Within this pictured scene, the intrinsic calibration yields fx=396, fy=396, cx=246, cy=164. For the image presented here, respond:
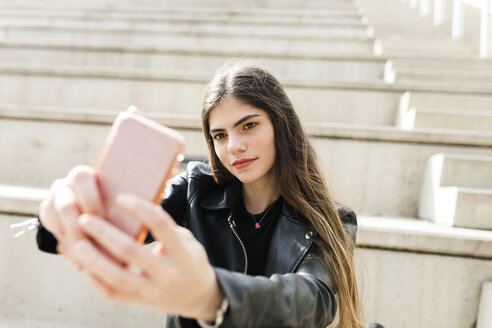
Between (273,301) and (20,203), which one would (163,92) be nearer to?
(20,203)

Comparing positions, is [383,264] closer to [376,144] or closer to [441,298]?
[441,298]

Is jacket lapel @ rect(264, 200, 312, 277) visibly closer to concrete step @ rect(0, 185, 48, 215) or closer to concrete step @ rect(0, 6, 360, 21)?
concrete step @ rect(0, 185, 48, 215)

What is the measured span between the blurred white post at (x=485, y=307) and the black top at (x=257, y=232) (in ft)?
1.98

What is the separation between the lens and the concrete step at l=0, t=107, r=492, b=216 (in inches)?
57.9

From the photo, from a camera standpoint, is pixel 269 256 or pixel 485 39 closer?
pixel 269 256

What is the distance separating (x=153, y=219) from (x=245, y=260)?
0.58 m

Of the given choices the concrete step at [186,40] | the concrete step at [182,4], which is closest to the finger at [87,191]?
the concrete step at [186,40]

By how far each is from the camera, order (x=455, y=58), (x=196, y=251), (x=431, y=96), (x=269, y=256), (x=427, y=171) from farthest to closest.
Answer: (x=455, y=58) < (x=431, y=96) < (x=427, y=171) < (x=269, y=256) < (x=196, y=251)

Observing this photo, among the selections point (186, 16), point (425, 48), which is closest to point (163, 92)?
A: point (186, 16)

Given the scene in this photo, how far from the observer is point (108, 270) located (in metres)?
0.36

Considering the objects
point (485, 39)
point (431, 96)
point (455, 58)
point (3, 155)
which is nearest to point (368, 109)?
point (431, 96)

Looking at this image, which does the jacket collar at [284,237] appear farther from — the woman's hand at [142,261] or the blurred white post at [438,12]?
the blurred white post at [438,12]

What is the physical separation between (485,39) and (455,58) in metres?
0.27

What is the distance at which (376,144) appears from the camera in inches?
58.5
